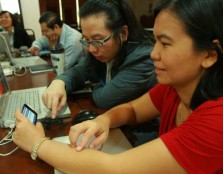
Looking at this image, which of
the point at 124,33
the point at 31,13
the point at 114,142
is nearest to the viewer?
the point at 114,142

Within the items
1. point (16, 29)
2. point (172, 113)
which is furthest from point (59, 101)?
point (16, 29)

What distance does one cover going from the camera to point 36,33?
4773 mm

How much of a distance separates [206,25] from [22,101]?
2.92ft

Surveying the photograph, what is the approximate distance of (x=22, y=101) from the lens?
120 centimetres

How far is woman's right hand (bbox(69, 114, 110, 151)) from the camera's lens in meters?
0.75

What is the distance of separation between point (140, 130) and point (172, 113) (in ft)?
0.98

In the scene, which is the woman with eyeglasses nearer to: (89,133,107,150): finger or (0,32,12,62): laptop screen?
(89,133,107,150): finger

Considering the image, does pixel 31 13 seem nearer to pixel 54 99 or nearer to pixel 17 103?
pixel 17 103

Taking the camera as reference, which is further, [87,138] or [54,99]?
[54,99]

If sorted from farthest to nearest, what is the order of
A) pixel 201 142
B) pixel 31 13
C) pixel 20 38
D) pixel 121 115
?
1. pixel 31 13
2. pixel 20 38
3. pixel 121 115
4. pixel 201 142

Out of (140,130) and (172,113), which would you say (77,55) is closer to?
(140,130)

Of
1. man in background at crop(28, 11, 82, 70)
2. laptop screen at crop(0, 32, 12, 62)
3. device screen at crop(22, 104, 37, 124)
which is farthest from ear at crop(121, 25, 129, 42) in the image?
laptop screen at crop(0, 32, 12, 62)

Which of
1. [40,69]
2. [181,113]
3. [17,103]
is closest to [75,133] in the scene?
[181,113]

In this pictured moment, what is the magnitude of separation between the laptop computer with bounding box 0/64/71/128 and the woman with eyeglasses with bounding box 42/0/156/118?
0.06m
